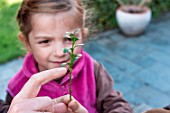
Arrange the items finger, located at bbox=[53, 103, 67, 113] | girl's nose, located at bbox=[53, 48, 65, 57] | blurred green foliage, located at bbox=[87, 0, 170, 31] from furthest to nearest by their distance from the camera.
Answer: blurred green foliage, located at bbox=[87, 0, 170, 31] → girl's nose, located at bbox=[53, 48, 65, 57] → finger, located at bbox=[53, 103, 67, 113]

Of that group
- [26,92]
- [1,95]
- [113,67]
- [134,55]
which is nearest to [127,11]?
[134,55]

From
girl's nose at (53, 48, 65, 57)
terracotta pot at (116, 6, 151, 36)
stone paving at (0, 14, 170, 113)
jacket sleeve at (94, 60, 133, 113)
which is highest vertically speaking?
girl's nose at (53, 48, 65, 57)

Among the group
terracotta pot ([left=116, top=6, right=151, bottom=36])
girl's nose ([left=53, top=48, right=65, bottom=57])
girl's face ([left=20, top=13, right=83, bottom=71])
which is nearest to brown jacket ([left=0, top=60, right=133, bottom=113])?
girl's face ([left=20, top=13, right=83, bottom=71])

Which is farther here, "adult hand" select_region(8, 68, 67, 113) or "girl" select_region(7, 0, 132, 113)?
"girl" select_region(7, 0, 132, 113)

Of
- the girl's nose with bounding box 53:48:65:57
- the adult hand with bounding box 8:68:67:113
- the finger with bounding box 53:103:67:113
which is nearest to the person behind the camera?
the adult hand with bounding box 8:68:67:113

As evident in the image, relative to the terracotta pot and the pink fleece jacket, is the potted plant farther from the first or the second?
the pink fleece jacket

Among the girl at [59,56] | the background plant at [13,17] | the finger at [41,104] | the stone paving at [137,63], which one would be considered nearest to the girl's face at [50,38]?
the girl at [59,56]

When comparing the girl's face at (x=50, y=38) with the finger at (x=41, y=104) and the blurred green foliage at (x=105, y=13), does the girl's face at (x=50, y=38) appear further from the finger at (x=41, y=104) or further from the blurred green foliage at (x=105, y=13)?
the blurred green foliage at (x=105, y=13)

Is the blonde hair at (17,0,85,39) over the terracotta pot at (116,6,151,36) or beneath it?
over
